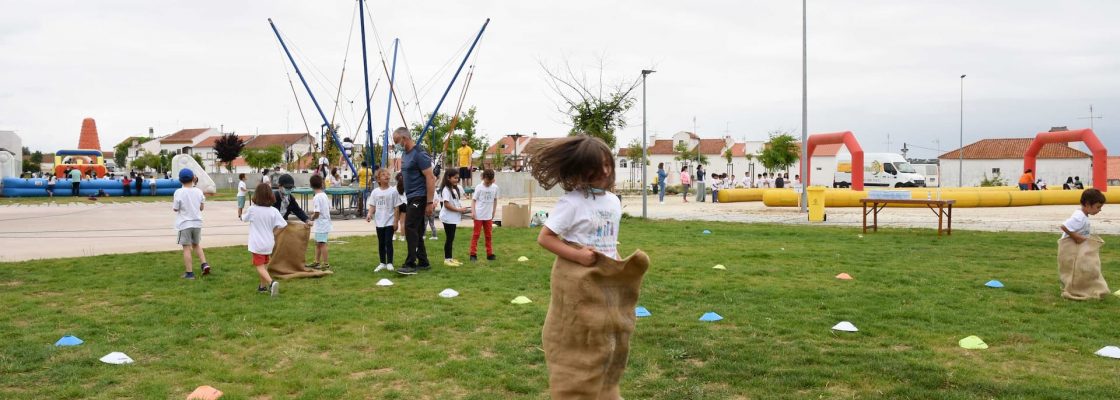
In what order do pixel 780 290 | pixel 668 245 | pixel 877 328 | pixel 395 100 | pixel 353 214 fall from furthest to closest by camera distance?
pixel 395 100 → pixel 353 214 → pixel 668 245 → pixel 780 290 → pixel 877 328

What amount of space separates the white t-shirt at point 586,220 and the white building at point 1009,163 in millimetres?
77274

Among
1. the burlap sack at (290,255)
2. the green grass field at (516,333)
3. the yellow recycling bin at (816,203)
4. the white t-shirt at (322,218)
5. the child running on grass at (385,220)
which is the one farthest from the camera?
the yellow recycling bin at (816,203)

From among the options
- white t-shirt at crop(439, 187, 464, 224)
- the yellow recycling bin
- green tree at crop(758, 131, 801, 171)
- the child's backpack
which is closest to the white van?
green tree at crop(758, 131, 801, 171)

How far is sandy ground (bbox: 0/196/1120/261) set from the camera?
46.1ft

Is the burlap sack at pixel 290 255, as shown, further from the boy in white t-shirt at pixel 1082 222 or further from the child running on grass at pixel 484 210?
the boy in white t-shirt at pixel 1082 222

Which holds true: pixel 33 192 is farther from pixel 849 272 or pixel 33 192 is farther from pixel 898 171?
pixel 898 171

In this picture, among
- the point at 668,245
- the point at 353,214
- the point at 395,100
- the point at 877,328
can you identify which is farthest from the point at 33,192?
the point at 877,328

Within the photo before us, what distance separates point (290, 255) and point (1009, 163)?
271ft

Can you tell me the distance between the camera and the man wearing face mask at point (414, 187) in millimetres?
9703

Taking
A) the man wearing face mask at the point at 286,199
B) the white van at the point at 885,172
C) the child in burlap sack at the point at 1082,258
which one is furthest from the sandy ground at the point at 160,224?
the white van at the point at 885,172

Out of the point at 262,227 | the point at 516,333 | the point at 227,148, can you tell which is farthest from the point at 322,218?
the point at 227,148

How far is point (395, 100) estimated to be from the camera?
101ft

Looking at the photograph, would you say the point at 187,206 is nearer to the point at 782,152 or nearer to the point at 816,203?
the point at 816,203

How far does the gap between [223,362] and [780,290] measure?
18.6ft
